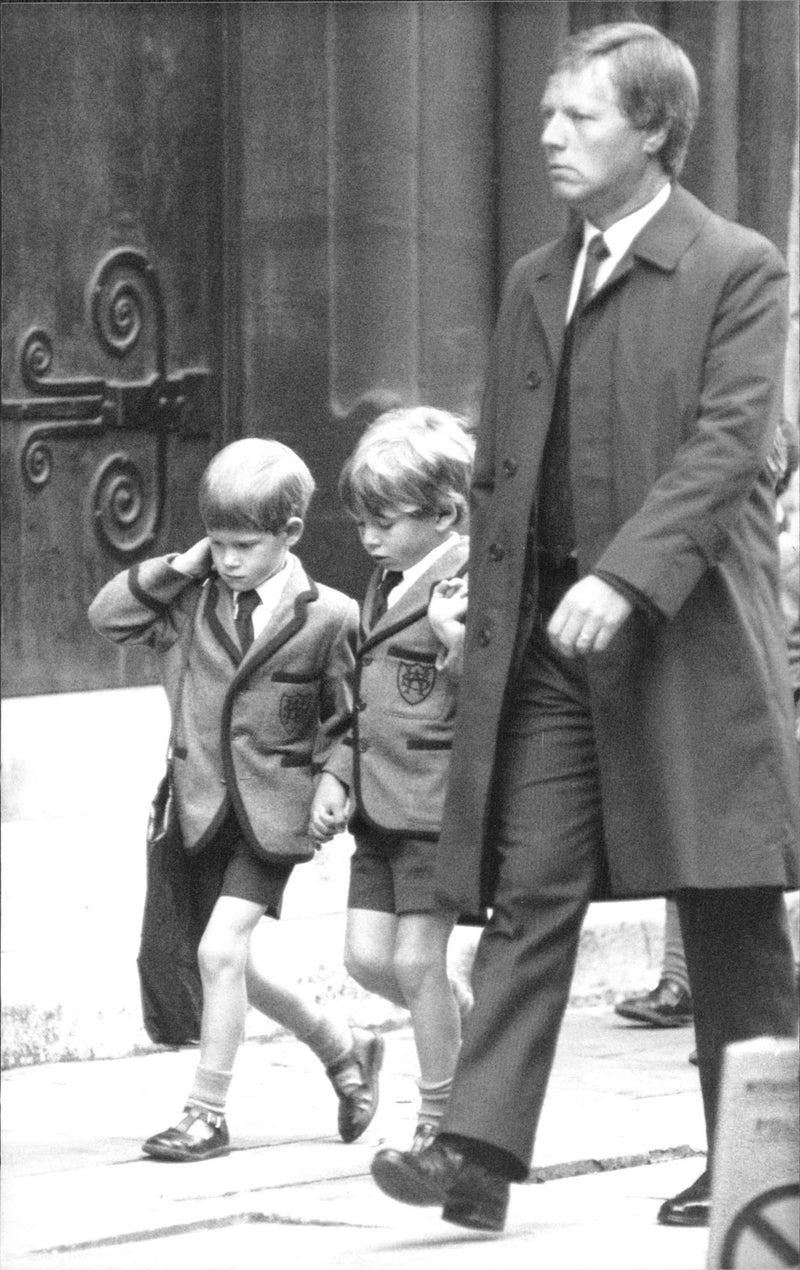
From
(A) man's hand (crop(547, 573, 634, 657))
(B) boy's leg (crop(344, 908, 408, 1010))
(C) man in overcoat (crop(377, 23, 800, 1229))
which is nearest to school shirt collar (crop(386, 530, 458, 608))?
(B) boy's leg (crop(344, 908, 408, 1010))

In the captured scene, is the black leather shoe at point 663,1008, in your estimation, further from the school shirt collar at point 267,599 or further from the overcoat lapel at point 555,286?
the overcoat lapel at point 555,286

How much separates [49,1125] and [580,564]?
233cm

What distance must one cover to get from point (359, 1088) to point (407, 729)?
84 centimetres

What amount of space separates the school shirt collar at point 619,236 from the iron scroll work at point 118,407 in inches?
141

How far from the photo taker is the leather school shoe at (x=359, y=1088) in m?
6.45

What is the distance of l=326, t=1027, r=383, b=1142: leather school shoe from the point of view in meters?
6.45

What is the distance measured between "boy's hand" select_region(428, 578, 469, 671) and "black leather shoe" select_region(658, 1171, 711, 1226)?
3.56 ft

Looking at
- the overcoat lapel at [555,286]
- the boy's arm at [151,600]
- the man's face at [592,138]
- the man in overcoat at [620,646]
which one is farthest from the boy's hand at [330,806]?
the man's face at [592,138]

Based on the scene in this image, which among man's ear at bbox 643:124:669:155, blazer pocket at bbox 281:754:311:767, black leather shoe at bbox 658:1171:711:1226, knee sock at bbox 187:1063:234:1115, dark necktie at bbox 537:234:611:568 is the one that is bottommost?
knee sock at bbox 187:1063:234:1115

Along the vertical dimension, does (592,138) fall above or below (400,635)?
above

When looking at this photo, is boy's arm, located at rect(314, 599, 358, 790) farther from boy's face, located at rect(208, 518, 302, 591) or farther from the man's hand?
the man's hand

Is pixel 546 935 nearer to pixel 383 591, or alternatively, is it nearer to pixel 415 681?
pixel 415 681

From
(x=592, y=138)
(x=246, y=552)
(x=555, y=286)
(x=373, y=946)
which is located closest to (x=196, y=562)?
(x=246, y=552)

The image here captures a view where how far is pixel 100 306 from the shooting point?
8.62m
